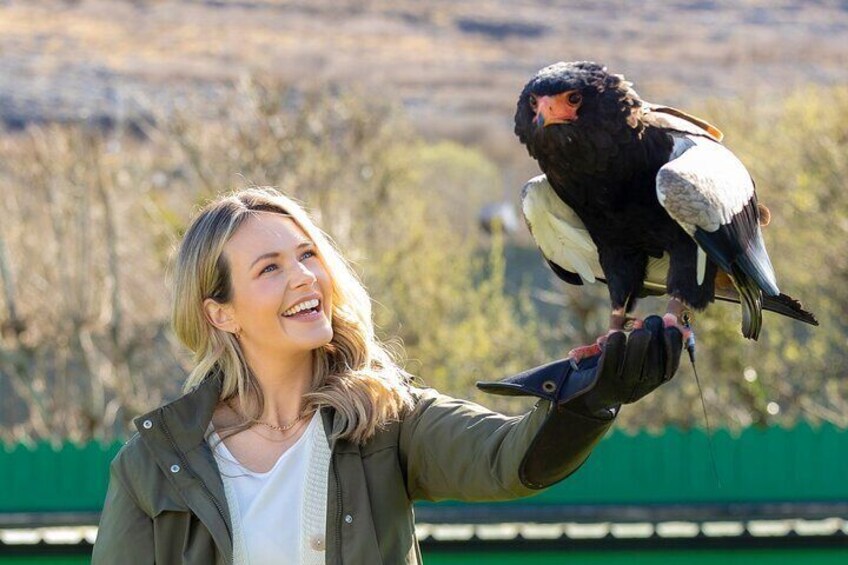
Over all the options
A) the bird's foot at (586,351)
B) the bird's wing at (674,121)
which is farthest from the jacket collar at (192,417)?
the bird's wing at (674,121)

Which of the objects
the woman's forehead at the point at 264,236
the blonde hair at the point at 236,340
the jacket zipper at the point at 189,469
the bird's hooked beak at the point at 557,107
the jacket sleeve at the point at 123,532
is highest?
the bird's hooked beak at the point at 557,107

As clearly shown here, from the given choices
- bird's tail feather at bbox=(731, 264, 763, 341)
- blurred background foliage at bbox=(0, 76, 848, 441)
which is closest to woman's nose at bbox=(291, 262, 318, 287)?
bird's tail feather at bbox=(731, 264, 763, 341)

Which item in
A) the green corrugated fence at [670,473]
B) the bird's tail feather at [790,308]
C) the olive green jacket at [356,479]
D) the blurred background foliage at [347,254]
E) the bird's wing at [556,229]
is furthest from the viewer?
the blurred background foliage at [347,254]

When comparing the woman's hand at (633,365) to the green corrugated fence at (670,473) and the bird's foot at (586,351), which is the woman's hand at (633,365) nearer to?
the bird's foot at (586,351)

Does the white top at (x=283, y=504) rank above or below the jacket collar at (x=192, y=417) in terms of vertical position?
below

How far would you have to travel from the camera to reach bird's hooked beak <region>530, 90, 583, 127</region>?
3.21 metres

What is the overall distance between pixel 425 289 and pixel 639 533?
24.4 feet

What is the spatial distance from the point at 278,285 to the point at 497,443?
0.61 metres

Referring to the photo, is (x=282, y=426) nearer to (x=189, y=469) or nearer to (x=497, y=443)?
(x=189, y=469)

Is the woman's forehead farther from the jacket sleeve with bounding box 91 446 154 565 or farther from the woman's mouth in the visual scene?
the jacket sleeve with bounding box 91 446 154 565

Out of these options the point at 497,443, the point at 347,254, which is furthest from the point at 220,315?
the point at 347,254

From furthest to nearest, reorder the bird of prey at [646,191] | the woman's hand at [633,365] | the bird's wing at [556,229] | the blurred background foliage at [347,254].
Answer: the blurred background foliage at [347,254] < the bird's wing at [556,229] < the bird of prey at [646,191] < the woman's hand at [633,365]

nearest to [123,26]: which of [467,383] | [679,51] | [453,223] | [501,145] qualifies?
[501,145]

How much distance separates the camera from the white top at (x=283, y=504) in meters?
3.09
